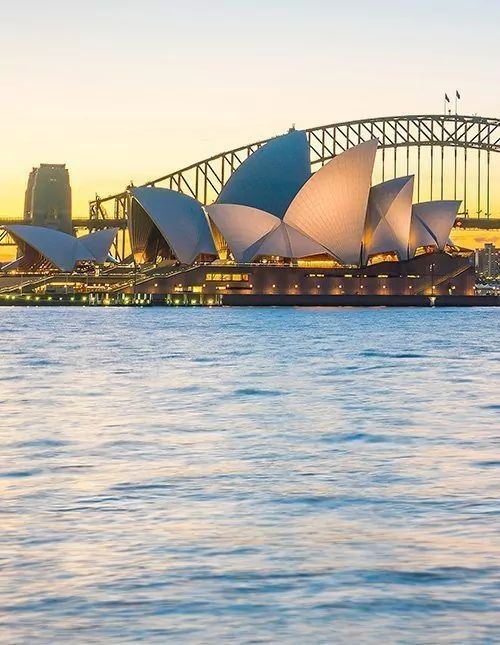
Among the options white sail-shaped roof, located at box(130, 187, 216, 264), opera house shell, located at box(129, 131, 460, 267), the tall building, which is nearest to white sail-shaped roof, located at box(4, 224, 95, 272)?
opera house shell, located at box(129, 131, 460, 267)

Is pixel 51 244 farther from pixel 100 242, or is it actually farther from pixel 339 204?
pixel 339 204

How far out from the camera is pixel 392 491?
14492 mm

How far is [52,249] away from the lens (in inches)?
6319

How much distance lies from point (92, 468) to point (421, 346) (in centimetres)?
4286

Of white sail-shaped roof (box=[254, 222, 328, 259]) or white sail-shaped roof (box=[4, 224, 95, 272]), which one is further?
white sail-shaped roof (box=[4, 224, 95, 272])

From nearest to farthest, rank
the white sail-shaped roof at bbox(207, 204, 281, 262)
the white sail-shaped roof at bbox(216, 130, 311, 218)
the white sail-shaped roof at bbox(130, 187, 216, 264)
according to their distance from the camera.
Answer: the white sail-shaped roof at bbox(216, 130, 311, 218) < the white sail-shaped roof at bbox(207, 204, 281, 262) < the white sail-shaped roof at bbox(130, 187, 216, 264)

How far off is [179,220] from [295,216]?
15.5 m

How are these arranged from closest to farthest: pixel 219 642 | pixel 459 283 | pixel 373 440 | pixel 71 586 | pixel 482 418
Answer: pixel 219 642, pixel 71 586, pixel 373 440, pixel 482 418, pixel 459 283

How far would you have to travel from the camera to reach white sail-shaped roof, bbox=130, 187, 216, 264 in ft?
456

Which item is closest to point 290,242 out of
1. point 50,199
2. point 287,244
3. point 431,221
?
point 287,244

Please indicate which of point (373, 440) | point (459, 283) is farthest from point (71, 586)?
point (459, 283)

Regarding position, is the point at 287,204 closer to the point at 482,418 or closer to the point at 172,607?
the point at 482,418

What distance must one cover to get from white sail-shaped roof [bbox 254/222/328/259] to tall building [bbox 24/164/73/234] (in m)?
57.4

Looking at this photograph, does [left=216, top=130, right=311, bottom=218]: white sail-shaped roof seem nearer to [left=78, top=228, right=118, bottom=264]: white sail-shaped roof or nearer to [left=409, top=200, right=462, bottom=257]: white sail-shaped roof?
[left=409, top=200, right=462, bottom=257]: white sail-shaped roof
